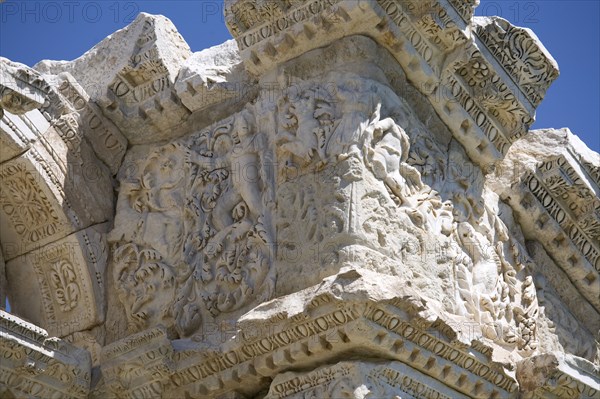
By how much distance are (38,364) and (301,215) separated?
1.67 metres

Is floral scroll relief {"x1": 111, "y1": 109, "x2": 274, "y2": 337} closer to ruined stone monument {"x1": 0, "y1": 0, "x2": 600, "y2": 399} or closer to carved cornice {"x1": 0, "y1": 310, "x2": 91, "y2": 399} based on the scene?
ruined stone monument {"x1": 0, "y1": 0, "x2": 600, "y2": 399}

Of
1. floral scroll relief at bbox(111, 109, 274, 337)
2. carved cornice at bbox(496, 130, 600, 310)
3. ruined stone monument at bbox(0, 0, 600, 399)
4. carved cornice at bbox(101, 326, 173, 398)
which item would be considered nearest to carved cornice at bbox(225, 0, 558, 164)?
ruined stone monument at bbox(0, 0, 600, 399)

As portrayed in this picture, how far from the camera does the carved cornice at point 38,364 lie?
816 cm

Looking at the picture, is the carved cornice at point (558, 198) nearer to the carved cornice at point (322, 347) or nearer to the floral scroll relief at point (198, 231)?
the carved cornice at point (322, 347)

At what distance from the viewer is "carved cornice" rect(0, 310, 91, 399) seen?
26.8 feet

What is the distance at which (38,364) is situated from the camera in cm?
829

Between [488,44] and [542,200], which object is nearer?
[488,44]

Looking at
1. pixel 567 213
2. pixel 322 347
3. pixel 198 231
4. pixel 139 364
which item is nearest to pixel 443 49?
pixel 567 213

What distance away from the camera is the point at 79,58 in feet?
32.9

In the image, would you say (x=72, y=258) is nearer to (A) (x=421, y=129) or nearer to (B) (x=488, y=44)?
(A) (x=421, y=129)

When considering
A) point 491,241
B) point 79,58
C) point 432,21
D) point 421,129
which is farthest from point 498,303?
point 79,58

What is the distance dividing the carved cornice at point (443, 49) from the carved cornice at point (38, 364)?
2063mm

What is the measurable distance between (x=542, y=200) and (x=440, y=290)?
170cm

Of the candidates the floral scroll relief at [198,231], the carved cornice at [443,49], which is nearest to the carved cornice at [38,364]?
the floral scroll relief at [198,231]
